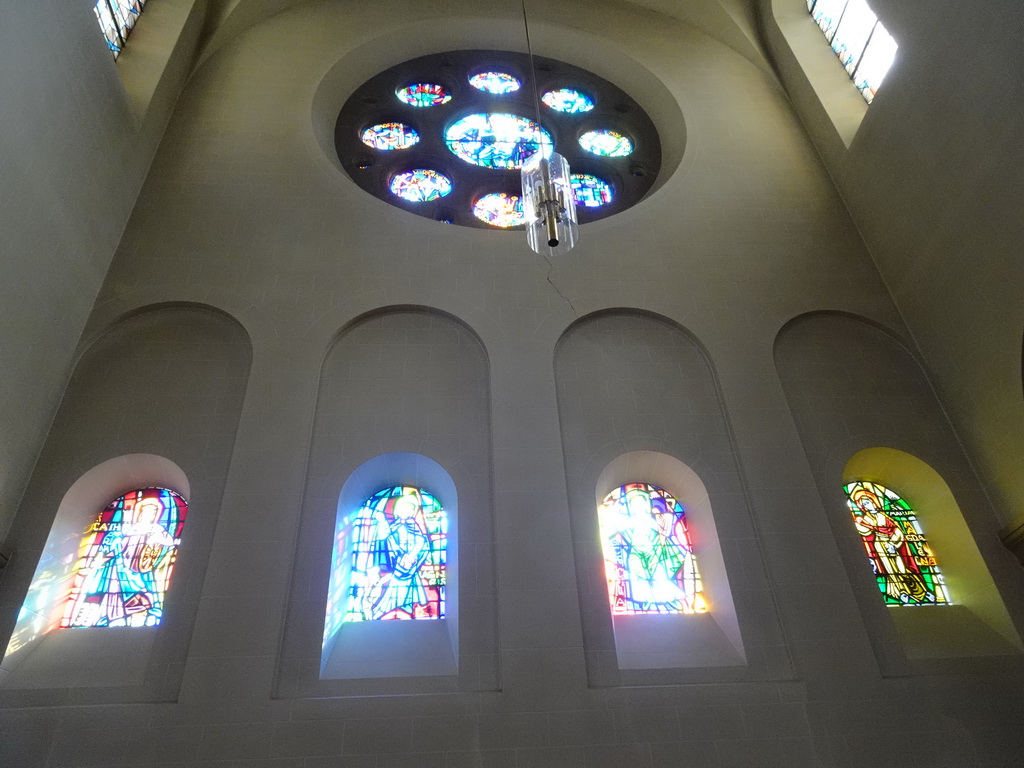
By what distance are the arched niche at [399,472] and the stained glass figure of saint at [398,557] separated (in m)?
0.12

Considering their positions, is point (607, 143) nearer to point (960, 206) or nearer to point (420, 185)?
point (420, 185)

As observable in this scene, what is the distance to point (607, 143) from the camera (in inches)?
369

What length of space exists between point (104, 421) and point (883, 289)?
692 centimetres

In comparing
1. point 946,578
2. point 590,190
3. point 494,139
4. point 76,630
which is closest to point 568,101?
point 494,139

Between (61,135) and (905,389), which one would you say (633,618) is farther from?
(61,135)

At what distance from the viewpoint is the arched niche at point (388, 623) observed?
4984mm

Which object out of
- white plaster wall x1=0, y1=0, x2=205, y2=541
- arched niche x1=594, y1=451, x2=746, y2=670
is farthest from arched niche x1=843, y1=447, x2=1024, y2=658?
white plaster wall x1=0, y1=0, x2=205, y2=541

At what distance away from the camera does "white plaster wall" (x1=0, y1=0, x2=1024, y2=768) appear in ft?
15.0

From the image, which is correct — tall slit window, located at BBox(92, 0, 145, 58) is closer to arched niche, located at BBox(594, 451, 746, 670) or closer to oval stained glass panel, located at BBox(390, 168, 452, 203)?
oval stained glass panel, located at BBox(390, 168, 452, 203)

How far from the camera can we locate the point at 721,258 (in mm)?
7359

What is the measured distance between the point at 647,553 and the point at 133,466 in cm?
398

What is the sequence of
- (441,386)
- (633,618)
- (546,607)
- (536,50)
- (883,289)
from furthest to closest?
(536,50)
(883,289)
(441,386)
(633,618)
(546,607)

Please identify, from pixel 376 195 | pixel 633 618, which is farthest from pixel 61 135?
pixel 633 618

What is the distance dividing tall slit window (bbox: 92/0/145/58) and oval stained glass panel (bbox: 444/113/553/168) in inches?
136
